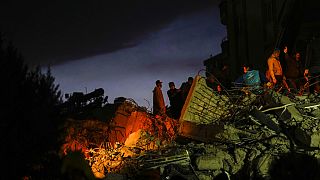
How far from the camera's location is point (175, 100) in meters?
14.6

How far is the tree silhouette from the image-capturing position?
8547 millimetres

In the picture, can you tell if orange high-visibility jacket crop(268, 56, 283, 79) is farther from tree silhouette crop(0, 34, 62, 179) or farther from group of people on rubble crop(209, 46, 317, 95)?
tree silhouette crop(0, 34, 62, 179)

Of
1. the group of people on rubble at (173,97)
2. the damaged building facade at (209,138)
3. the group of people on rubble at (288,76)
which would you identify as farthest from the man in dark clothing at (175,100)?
the group of people on rubble at (288,76)

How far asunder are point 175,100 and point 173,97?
0.11 metres

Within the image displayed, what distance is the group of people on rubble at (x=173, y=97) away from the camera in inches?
544

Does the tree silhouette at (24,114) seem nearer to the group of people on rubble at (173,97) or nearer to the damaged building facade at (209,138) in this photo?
the damaged building facade at (209,138)

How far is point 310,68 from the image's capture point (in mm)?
17422

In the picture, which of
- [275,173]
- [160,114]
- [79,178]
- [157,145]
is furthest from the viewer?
[160,114]

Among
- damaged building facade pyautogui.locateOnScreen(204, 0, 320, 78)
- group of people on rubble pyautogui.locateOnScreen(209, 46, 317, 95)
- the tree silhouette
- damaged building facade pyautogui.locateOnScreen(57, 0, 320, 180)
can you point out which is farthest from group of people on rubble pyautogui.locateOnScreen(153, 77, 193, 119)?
the tree silhouette

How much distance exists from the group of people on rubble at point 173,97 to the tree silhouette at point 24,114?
4.61m

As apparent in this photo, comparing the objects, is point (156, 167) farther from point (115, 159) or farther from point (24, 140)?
point (24, 140)

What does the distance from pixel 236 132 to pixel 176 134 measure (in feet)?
4.76

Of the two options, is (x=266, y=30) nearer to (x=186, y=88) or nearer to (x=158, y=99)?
(x=186, y=88)

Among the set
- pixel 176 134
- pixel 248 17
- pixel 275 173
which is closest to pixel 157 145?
pixel 176 134
